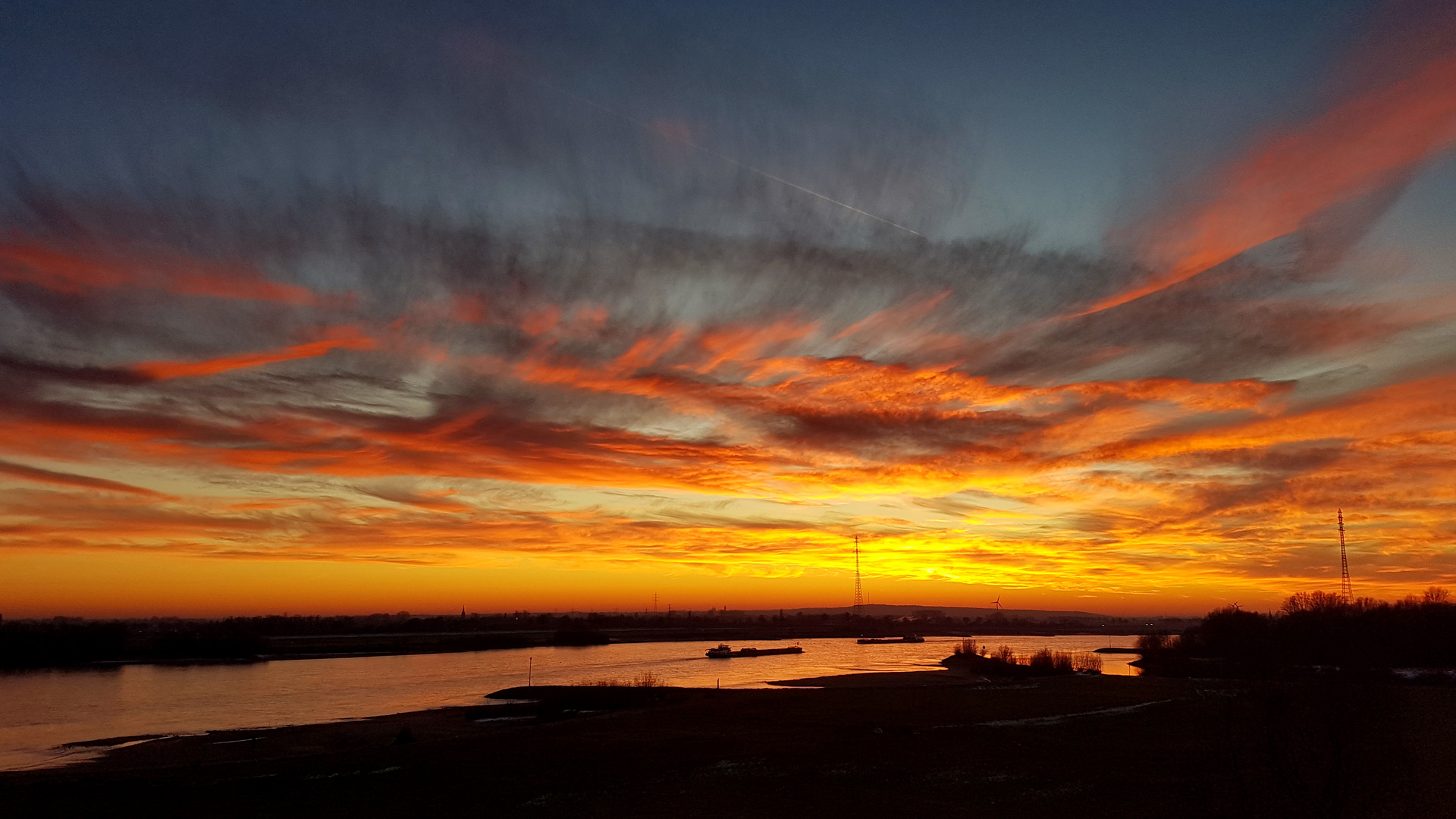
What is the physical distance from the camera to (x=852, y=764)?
28734 mm

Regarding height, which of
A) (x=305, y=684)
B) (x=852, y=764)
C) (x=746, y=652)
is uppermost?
(x=852, y=764)

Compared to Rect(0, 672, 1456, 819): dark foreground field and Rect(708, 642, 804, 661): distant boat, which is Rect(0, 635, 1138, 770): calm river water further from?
Rect(0, 672, 1456, 819): dark foreground field

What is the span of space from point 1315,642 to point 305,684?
101 m

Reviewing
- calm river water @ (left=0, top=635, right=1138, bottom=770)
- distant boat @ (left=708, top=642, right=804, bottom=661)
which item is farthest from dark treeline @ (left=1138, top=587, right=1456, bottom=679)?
distant boat @ (left=708, top=642, right=804, bottom=661)

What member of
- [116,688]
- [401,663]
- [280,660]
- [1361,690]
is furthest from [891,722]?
[280,660]

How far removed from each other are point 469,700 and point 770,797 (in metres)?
49.8

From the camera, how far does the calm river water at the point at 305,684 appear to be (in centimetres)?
5469

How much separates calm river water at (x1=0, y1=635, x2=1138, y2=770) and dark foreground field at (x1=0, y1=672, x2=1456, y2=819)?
11218 millimetres

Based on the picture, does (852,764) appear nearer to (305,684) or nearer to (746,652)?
(305,684)

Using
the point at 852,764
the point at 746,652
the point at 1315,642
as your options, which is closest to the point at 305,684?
the point at 746,652

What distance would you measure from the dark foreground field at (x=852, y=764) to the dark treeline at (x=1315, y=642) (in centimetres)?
2474

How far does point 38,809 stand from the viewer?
86.1 ft

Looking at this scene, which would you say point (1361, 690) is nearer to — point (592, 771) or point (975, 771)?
point (975, 771)

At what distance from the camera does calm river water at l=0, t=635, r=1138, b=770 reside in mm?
54688
